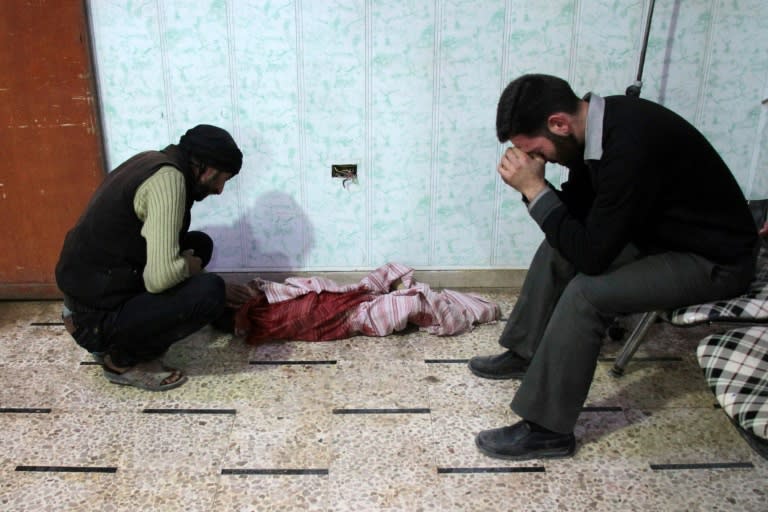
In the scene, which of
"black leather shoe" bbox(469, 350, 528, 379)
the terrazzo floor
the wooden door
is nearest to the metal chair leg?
the terrazzo floor

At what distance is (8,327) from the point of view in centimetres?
231

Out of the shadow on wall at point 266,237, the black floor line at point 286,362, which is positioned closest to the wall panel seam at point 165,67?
the shadow on wall at point 266,237

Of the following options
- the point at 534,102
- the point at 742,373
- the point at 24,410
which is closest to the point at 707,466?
the point at 742,373

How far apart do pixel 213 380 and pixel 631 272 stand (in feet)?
4.26

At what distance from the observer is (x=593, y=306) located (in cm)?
148

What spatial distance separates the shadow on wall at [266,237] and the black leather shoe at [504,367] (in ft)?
3.05

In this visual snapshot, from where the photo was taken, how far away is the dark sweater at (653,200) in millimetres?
1374

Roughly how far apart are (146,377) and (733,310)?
165cm

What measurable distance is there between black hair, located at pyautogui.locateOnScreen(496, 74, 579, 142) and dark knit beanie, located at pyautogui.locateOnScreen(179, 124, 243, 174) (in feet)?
2.71

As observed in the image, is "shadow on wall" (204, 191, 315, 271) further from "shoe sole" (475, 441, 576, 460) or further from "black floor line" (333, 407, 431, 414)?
"shoe sole" (475, 441, 576, 460)

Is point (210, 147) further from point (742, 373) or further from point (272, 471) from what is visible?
point (742, 373)

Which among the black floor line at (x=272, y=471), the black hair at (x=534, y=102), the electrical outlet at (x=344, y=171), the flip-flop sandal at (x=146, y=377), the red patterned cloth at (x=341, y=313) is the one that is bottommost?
the black floor line at (x=272, y=471)

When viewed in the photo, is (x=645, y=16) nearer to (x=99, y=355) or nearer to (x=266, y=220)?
(x=266, y=220)

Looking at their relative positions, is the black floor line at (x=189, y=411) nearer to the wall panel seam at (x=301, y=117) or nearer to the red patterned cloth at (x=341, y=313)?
the red patterned cloth at (x=341, y=313)
